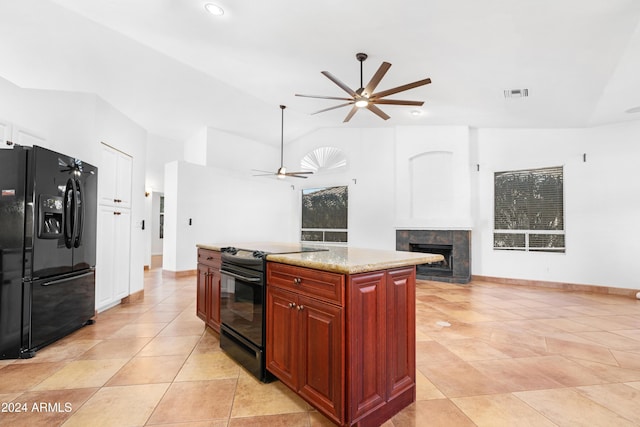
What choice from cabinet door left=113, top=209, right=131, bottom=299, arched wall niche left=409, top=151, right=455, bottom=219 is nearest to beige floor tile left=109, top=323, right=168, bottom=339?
cabinet door left=113, top=209, right=131, bottom=299

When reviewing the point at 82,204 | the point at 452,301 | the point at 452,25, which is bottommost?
the point at 452,301

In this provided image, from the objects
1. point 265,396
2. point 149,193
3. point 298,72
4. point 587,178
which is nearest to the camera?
point 265,396

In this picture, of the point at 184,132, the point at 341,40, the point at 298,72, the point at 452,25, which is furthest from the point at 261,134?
the point at 452,25

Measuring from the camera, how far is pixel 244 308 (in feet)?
7.52

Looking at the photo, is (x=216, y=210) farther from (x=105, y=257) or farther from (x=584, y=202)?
(x=584, y=202)

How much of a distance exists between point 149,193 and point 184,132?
7.35 feet

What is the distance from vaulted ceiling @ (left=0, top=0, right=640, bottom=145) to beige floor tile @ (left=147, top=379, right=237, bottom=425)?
10.7 ft

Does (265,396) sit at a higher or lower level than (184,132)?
lower

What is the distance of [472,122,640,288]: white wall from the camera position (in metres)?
5.02

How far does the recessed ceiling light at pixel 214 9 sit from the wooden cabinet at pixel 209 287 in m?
2.38

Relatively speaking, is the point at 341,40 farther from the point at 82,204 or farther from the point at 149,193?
the point at 149,193

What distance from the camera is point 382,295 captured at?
66.2 inches

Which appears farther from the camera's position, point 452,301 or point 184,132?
point 184,132

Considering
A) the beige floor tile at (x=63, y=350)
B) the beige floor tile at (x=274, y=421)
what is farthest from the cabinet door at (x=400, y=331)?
the beige floor tile at (x=63, y=350)
